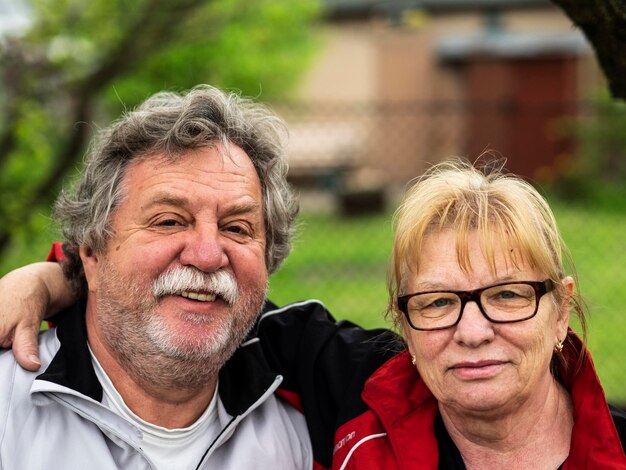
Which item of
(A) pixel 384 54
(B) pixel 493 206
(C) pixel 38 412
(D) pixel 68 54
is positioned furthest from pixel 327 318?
(A) pixel 384 54

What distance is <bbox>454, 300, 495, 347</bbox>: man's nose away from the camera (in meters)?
2.18

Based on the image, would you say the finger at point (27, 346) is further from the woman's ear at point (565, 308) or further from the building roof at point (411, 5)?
the building roof at point (411, 5)

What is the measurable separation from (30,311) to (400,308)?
42.2 inches

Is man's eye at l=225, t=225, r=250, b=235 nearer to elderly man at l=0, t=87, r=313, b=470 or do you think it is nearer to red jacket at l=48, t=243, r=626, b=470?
elderly man at l=0, t=87, r=313, b=470

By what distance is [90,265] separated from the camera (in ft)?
8.52

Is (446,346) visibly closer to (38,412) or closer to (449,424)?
(449,424)

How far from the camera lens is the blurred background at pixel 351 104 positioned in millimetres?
6035

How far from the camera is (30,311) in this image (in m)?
2.53

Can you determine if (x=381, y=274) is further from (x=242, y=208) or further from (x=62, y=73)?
(x=242, y=208)

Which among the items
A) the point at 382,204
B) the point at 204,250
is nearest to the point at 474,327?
the point at 204,250

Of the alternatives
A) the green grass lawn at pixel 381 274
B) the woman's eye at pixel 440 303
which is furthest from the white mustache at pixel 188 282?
the green grass lawn at pixel 381 274

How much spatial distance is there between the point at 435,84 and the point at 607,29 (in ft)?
58.5

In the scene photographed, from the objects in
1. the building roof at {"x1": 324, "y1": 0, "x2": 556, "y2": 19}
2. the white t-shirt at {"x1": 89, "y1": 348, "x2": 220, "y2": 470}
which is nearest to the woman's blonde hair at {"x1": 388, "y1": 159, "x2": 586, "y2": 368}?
the white t-shirt at {"x1": 89, "y1": 348, "x2": 220, "y2": 470}

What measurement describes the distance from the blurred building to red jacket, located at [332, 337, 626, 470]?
332 inches
